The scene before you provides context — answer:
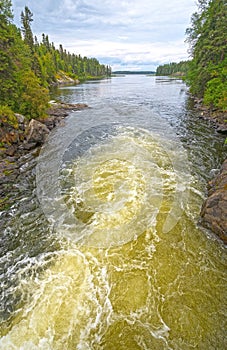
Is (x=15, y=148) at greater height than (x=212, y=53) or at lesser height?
lesser

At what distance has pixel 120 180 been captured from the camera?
12.4 m

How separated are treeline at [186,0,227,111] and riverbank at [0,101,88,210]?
21266 millimetres

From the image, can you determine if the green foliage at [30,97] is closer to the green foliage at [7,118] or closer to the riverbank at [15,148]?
the riverbank at [15,148]

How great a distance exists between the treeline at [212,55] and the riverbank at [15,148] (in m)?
21.3

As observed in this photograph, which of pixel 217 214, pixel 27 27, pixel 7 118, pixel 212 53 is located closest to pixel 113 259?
pixel 217 214

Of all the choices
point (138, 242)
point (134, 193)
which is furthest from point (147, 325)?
point (134, 193)

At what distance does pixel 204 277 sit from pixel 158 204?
4.23 m

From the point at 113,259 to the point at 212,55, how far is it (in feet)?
113

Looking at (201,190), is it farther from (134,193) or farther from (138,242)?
(138,242)

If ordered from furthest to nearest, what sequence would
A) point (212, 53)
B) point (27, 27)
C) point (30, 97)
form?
1. point (27, 27)
2. point (212, 53)
3. point (30, 97)

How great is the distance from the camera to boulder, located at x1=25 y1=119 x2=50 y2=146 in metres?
18.5

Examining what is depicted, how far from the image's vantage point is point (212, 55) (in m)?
28.6

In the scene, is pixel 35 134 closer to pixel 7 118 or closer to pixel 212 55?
pixel 7 118

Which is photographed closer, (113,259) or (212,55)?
(113,259)
